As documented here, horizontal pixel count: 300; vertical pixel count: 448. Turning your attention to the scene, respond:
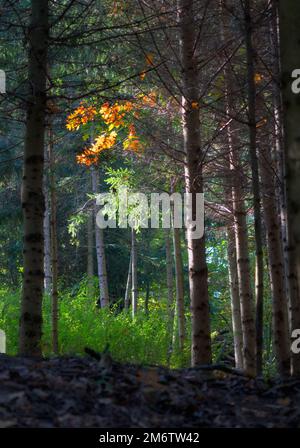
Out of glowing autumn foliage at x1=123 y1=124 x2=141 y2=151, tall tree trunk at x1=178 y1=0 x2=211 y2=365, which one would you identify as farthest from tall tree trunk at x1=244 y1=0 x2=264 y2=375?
glowing autumn foliage at x1=123 y1=124 x2=141 y2=151

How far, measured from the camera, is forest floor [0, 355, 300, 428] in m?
3.79

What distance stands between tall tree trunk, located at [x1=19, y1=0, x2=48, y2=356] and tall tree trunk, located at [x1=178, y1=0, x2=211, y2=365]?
199 cm

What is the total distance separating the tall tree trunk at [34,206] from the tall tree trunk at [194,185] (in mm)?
1990

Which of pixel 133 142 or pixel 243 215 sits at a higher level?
pixel 133 142

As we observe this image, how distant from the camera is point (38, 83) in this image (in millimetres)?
7281

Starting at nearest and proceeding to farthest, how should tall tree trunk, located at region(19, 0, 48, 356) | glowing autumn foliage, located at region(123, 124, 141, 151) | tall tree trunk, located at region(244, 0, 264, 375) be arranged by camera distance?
tall tree trunk, located at region(244, 0, 264, 375) < tall tree trunk, located at region(19, 0, 48, 356) < glowing autumn foliage, located at region(123, 124, 141, 151)

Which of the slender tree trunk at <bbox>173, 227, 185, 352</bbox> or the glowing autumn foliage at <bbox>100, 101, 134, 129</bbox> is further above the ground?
the glowing autumn foliage at <bbox>100, 101, 134, 129</bbox>

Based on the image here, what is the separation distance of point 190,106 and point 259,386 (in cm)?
450

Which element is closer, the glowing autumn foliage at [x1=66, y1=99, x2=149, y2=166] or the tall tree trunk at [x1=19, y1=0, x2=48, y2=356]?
the tall tree trunk at [x1=19, y1=0, x2=48, y2=356]

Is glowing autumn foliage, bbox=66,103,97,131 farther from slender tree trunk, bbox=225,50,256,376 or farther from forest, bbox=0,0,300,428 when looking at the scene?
slender tree trunk, bbox=225,50,256,376

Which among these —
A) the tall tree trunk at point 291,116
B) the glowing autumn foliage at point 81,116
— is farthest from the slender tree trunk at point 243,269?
the tall tree trunk at point 291,116
